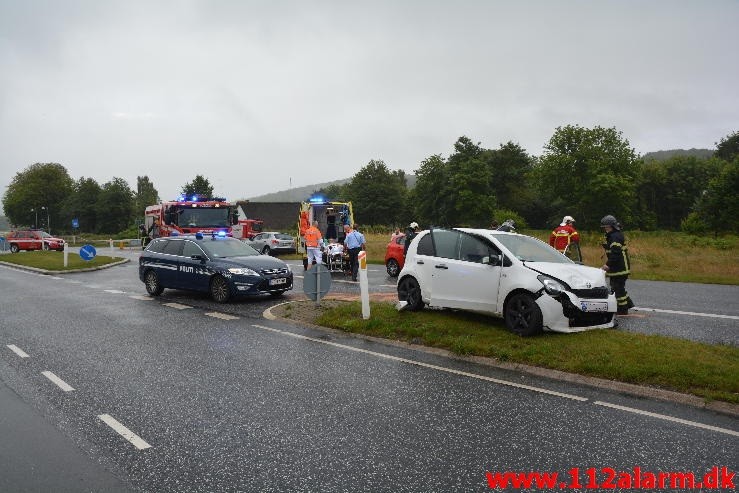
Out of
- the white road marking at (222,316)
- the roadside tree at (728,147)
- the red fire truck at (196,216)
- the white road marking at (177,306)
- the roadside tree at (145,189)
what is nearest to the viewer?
the white road marking at (222,316)

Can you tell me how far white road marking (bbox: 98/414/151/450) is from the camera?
452 cm

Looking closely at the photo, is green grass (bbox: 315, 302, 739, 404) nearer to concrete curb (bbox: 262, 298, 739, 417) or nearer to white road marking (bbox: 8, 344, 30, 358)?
concrete curb (bbox: 262, 298, 739, 417)

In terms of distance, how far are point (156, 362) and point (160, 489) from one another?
3913mm

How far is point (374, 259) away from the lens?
2633 cm

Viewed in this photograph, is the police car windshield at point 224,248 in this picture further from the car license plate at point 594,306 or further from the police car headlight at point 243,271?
the car license plate at point 594,306

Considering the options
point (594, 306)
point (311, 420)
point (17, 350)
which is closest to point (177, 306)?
point (17, 350)

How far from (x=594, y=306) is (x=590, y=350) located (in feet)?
3.65

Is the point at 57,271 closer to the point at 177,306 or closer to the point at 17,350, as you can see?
the point at 177,306

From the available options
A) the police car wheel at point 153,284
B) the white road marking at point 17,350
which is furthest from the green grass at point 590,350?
the police car wheel at point 153,284

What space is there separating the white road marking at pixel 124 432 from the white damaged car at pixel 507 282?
17.4ft

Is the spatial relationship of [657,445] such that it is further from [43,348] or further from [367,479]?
[43,348]

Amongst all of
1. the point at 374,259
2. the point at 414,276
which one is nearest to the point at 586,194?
the point at 374,259

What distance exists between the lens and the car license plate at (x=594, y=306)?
25.5ft

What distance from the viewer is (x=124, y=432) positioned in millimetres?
4789
